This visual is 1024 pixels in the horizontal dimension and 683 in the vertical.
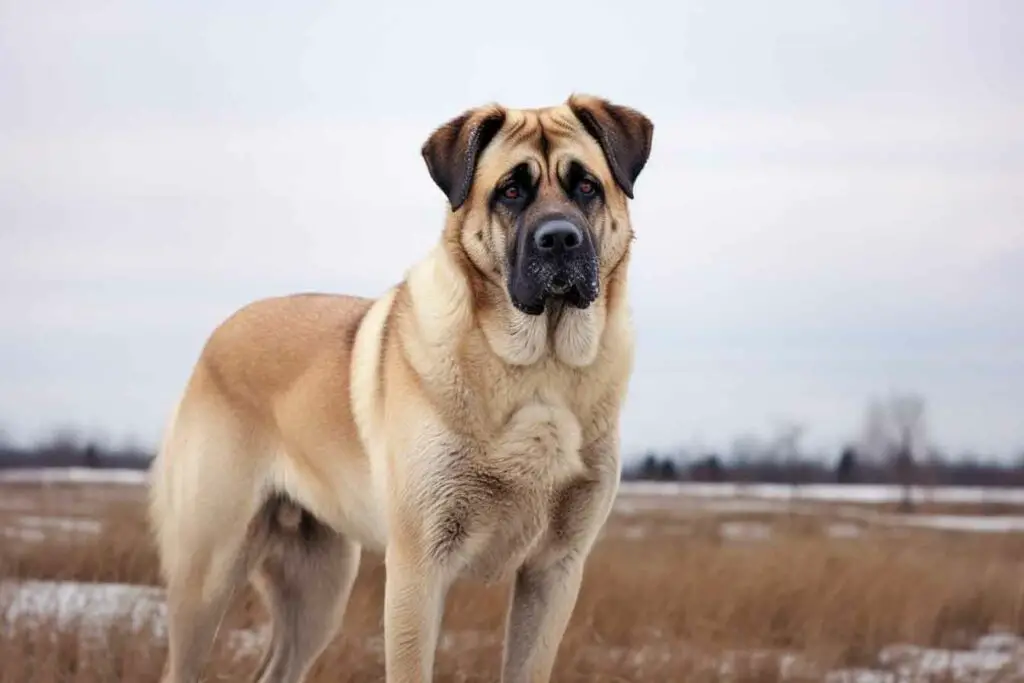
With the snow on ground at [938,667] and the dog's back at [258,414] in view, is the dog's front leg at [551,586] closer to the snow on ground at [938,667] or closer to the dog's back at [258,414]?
the dog's back at [258,414]

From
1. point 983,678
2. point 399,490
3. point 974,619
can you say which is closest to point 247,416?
point 399,490

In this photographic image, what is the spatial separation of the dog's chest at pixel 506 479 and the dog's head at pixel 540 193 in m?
0.38

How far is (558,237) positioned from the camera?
3660 millimetres

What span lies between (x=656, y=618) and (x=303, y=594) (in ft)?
8.74

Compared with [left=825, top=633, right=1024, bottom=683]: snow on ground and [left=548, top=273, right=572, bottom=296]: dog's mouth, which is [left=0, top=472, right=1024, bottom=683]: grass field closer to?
[left=825, top=633, right=1024, bottom=683]: snow on ground

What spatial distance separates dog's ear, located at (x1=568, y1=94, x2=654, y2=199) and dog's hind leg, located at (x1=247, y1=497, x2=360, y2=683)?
1977 mm

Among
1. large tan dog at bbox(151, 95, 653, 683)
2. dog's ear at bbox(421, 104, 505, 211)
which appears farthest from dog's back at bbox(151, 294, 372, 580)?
dog's ear at bbox(421, 104, 505, 211)

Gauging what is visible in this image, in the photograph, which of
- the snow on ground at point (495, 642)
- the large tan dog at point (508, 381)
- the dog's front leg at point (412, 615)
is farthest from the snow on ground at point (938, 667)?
the dog's front leg at point (412, 615)

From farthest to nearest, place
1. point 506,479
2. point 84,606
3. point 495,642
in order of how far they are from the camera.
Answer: point 84,606, point 495,642, point 506,479

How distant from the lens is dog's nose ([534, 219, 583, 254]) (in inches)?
144

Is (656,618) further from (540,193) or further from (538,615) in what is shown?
(540,193)

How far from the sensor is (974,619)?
795 cm

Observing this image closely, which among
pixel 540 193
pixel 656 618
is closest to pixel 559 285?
pixel 540 193

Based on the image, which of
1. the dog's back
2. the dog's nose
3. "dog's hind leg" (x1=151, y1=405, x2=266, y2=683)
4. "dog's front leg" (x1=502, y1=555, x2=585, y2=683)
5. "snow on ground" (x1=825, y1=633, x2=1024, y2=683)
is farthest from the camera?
"snow on ground" (x1=825, y1=633, x2=1024, y2=683)
